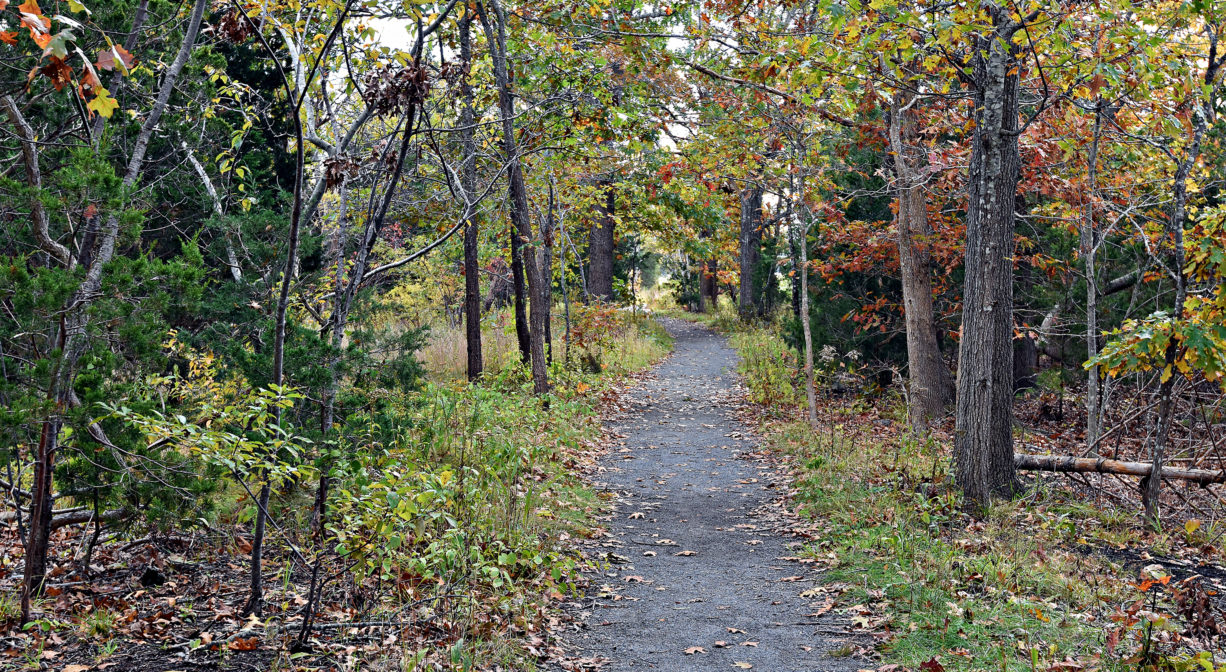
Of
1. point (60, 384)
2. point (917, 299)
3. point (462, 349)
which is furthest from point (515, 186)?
point (60, 384)

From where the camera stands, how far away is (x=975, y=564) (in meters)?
5.50

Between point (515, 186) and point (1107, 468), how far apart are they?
7.78 meters

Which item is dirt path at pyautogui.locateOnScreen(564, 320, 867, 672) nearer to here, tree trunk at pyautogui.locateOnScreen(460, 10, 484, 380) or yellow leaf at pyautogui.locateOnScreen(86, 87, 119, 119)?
tree trunk at pyautogui.locateOnScreen(460, 10, 484, 380)

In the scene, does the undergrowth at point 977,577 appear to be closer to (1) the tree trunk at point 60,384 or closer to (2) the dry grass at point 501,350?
(1) the tree trunk at point 60,384

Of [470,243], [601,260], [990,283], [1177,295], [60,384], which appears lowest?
[60,384]

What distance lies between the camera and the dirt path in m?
4.58

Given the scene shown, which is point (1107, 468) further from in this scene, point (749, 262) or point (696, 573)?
point (749, 262)

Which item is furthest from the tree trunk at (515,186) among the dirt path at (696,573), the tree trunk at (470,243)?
the dirt path at (696,573)

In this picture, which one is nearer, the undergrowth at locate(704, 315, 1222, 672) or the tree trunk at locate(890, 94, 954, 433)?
the undergrowth at locate(704, 315, 1222, 672)

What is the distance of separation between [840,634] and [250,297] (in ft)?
21.7

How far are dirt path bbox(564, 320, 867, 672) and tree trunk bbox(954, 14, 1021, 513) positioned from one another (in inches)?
77.5

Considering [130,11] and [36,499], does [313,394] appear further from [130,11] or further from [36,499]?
[130,11]

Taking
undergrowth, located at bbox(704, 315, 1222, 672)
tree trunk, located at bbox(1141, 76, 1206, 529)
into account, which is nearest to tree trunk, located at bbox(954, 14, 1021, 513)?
undergrowth, located at bbox(704, 315, 1222, 672)

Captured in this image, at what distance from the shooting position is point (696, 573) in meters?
6.04
